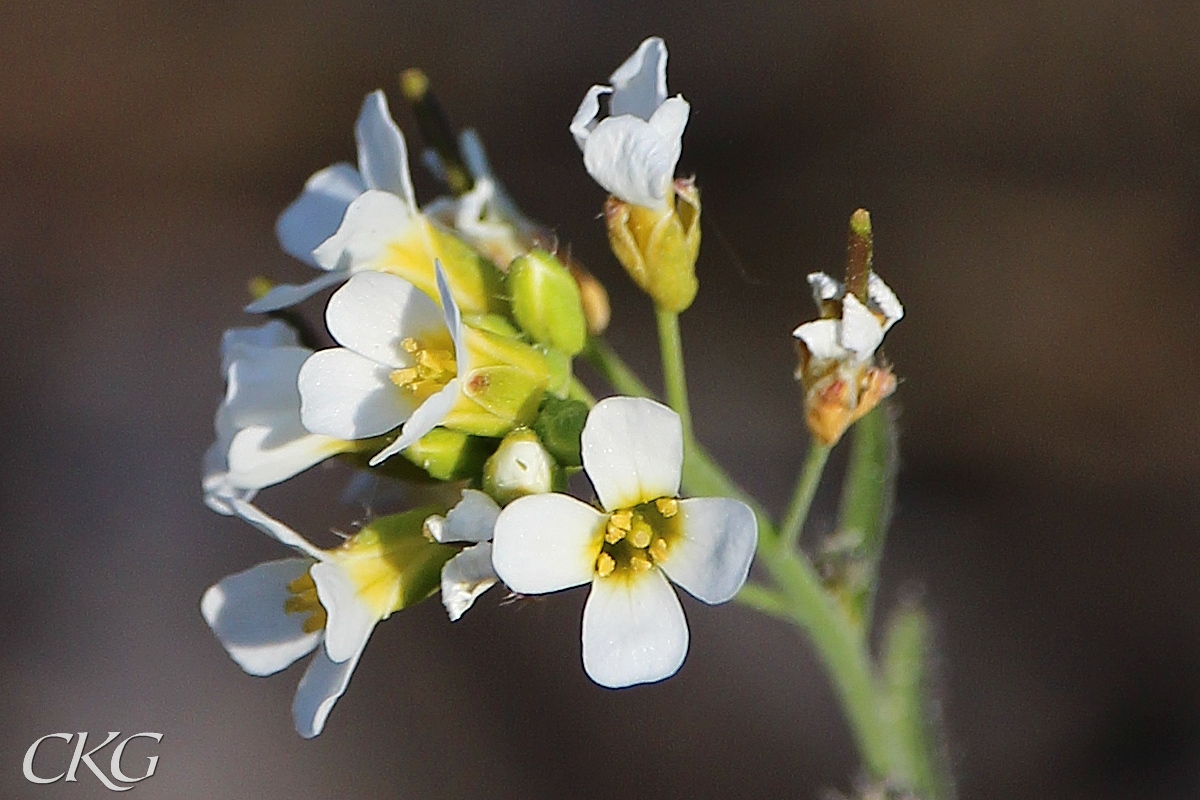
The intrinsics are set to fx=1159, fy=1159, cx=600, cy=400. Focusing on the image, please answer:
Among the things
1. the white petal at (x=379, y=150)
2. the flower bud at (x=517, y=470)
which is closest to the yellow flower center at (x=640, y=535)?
the flower bud at (x=517, y=470)

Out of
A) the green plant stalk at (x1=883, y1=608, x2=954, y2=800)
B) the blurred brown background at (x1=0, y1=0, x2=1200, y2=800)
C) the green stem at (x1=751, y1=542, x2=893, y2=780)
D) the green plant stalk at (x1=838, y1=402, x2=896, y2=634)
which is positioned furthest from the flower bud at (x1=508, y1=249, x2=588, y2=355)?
the blurred brown background at (x1=0, y1=0, x2=1200, y2=800)

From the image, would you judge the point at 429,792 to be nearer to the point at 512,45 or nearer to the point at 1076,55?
the point at 512,45

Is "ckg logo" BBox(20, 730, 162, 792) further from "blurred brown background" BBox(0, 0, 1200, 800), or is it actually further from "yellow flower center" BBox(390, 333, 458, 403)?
"yellow flower center" BBox(390, 333, 458, 403)

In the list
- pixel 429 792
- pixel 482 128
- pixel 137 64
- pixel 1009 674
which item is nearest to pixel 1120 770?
Answer: pixel 1009 674

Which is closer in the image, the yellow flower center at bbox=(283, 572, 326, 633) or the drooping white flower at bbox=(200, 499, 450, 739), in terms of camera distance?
the drooping white flower at bbox=(200, 499, 450, 739)

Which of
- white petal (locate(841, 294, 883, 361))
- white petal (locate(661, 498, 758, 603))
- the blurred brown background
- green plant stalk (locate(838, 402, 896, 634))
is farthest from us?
the blurred brown background

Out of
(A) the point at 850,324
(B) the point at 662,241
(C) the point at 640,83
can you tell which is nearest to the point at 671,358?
(B) the point at 662,241

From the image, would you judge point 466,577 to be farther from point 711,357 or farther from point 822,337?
point 711,357
